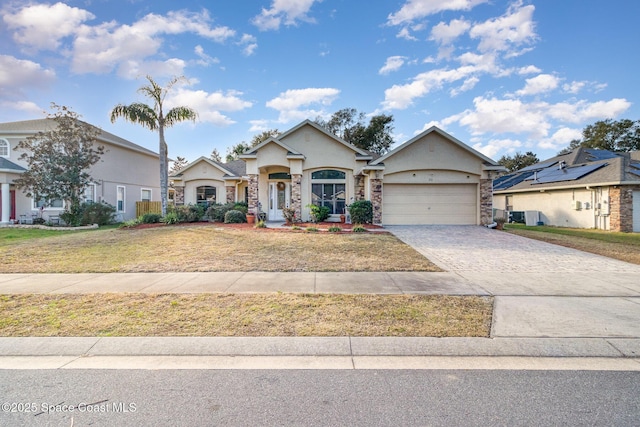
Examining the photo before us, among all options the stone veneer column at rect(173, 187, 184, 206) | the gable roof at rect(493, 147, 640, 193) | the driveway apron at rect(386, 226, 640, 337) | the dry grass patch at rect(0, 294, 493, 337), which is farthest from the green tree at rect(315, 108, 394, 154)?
the dry grass patch at rect(0, 294, 493, 337)

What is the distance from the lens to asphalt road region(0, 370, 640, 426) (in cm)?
265

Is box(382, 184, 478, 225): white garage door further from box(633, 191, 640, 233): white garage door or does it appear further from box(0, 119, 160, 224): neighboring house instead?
box(0, 119, 160, 224): neighboring house

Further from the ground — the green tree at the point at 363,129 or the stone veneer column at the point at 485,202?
the green tree at the point at 363,129

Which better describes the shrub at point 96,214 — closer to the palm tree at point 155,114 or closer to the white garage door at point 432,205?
the palm tree at point 155,114

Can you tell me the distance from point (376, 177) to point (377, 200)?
1.27 m

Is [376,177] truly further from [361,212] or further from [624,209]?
[624,209]

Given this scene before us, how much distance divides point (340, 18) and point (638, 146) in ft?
162

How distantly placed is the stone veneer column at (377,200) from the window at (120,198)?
19.3 meters

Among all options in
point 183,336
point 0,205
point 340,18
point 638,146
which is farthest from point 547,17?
point 638,146

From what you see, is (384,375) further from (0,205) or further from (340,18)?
(0,205)

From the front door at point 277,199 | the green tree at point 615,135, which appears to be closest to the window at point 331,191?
the front door at point 277,199

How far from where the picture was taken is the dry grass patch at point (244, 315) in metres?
4.40

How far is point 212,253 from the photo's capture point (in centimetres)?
1027

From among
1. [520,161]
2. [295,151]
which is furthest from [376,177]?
[520,161]
